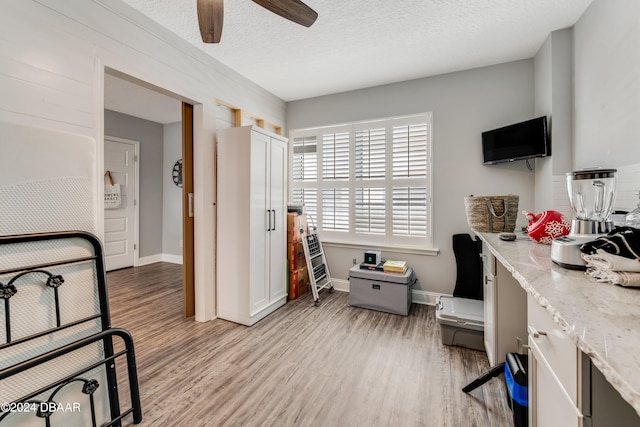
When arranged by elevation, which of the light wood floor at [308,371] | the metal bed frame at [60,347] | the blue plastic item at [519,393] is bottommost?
the light wood floor at [308,371]

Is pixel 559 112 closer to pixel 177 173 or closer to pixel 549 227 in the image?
pixel 549 227

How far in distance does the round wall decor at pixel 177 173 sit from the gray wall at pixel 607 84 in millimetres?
5460

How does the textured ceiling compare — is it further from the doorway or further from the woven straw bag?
the woven straw bag

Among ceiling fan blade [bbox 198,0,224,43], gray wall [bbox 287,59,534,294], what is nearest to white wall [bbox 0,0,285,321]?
ceiling fan blade [bbox 198,0,224,43]

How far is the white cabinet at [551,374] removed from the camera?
2.42 ft

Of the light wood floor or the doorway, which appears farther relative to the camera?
the doorway

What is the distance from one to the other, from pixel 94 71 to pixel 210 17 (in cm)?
95

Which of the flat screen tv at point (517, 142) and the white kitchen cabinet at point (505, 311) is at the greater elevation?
the flat screen tv at point (517, 142)

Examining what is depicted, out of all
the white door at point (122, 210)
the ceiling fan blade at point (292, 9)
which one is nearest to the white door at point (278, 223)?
the ceiling fan blade at point (292, 9)

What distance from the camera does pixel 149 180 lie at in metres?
5.07

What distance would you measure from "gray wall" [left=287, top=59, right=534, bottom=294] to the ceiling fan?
1.96 m

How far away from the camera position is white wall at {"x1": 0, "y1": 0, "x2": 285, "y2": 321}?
153 centimetres

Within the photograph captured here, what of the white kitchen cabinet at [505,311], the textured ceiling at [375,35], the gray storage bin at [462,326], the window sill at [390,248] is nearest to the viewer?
the white kitchen cabinet at [505,311]

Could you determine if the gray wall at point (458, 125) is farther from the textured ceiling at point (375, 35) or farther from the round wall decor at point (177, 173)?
the round wall decor at point (177, 173)
